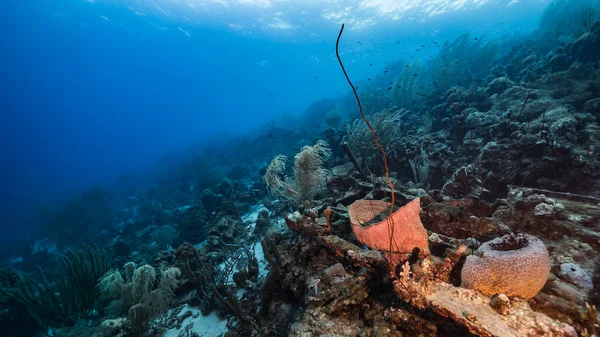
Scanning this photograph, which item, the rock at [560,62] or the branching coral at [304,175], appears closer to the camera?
the branching coral at [304,175]

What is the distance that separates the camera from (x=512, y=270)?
1.62 metres

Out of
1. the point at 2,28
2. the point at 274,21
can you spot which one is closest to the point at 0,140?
the point at 2,28

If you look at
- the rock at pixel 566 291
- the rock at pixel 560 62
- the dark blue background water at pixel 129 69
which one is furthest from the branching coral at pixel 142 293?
the dark blue background water at pixel 129 69

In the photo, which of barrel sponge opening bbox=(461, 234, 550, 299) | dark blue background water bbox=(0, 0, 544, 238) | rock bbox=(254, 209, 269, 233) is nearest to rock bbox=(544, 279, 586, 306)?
barrel sponge opening bbox=(461, 234, 550, 299)

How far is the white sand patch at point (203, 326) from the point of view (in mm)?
3810

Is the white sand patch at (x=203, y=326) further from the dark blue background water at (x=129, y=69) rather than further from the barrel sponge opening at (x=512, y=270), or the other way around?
the dark blue background water at (x=129, y=69)

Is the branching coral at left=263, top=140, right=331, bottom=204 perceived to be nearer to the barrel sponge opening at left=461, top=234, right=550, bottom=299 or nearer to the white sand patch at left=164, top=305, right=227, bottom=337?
the white sand patch at left=164, top=305, right=227, bottom=337

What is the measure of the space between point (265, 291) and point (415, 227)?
2.46 m

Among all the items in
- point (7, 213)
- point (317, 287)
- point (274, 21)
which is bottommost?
point (7, 213)

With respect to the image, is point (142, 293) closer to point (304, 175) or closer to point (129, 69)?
point (304, 175)

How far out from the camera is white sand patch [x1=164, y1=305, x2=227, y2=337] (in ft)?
12.5

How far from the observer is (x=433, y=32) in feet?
144

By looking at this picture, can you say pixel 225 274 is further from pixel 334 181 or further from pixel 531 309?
pixel 531 309

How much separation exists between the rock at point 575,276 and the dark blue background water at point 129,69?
3186 cm
